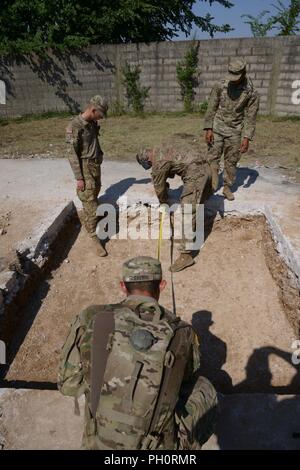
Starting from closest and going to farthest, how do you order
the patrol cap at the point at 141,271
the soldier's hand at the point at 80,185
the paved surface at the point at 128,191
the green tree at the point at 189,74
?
the patrol cap at the point at 141,271, the soldier's hand at the point at 80,185, the paved surface at the point at 128,191, the green tree at the point at 189,74

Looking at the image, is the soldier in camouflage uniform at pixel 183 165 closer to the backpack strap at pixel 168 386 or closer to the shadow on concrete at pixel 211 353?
the shadow on concrete at pixel 211 353

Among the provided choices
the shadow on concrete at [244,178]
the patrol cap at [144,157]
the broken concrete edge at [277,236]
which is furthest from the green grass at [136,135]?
the patrol cap at [144,157]

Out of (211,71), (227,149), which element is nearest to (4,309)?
(227,149)

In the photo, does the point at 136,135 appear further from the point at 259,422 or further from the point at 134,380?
the point at 134,380

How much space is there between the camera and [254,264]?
4781 millimetres

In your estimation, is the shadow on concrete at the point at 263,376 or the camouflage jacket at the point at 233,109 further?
the camouflage jacket at the point at 233,109

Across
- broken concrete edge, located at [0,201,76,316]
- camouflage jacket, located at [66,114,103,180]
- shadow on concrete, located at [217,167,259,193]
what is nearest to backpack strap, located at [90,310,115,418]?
broken concrete edge, located at [0,201,76,316]

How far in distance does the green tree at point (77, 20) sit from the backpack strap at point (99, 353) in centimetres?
1048

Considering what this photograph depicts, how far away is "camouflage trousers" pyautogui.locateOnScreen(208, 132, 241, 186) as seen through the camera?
204 inches

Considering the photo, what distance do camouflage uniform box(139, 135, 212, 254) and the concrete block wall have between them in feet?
22.3

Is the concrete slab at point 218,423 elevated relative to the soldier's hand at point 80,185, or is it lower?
lower

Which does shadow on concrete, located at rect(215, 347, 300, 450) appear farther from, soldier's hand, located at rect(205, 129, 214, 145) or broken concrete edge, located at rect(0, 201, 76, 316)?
soldier's hand, located at rect(205, 129, 214, 145)

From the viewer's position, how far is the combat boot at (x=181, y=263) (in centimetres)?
469

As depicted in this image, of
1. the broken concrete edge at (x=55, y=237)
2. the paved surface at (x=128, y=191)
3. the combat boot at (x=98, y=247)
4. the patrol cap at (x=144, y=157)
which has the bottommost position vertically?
the combat boot at (x=98, y=247)
